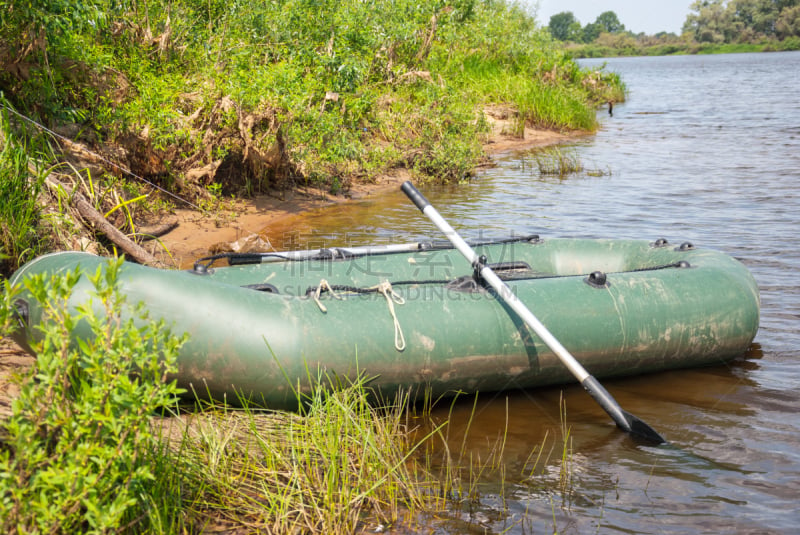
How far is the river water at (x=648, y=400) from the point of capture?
307 cm

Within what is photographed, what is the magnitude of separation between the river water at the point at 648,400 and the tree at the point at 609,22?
12113 centimetres

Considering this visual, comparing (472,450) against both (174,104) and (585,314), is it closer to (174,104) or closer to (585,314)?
(585,314)

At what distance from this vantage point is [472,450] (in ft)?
11.7

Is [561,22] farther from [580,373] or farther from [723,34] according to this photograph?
[580,373]

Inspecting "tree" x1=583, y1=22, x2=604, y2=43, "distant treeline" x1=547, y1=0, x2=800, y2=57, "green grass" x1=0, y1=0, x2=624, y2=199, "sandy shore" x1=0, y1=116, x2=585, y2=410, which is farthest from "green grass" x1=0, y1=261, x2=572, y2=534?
"tree" x1=583, y1=22, x2=604, y2=43

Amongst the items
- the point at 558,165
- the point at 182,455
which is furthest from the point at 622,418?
the point at 558,165

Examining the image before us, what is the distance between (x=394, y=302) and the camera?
377cm

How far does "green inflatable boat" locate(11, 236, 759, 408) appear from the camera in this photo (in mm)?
3328

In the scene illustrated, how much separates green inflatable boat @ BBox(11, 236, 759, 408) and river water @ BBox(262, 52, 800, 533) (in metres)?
0.23

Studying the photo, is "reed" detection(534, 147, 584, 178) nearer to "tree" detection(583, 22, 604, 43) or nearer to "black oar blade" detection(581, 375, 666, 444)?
"black oar blade" detection(581, 375, 666, 444)

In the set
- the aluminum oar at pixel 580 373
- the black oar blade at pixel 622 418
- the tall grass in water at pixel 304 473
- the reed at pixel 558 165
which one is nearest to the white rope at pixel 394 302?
the tall grass in water at pixel 304 473

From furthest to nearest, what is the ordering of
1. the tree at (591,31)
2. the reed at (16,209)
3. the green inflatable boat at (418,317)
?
the tree at (591,31) < the reed at (16,209) < the green inflatable boat at (418,317)

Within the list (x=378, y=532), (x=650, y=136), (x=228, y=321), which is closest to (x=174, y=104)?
(x=228, y=321)

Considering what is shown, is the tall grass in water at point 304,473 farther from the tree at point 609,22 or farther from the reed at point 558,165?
the tree at point 609,22
